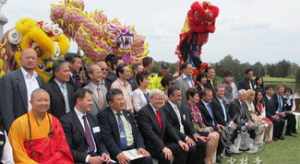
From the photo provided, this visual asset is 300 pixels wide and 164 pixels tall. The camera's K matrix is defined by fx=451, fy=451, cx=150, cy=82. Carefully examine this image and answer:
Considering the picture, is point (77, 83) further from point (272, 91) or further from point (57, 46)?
point (272, 91)

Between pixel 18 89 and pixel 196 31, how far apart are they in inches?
213

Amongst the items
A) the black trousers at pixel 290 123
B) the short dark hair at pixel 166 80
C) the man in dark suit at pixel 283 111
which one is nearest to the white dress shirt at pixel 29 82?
the short dark hair at pixel 166 80

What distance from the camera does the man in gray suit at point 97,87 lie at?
217 inches

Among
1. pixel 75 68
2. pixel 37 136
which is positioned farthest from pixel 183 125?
pixel 37 136

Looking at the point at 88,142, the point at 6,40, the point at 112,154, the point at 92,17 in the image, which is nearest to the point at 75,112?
the point at 88,142

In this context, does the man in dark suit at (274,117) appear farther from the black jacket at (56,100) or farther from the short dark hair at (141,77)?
the black jacket at (56,100)

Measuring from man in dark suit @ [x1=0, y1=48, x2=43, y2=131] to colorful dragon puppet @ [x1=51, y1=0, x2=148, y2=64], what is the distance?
418 cm

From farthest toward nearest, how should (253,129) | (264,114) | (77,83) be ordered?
(264,114) → (253,129) → (77,83)

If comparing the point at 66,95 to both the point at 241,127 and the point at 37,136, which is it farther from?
the point at 241,127

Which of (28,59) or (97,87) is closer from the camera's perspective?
(28,59)

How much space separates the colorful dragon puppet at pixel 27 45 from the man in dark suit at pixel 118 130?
1034 mm

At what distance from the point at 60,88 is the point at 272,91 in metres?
6.80

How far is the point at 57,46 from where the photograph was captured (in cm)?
598

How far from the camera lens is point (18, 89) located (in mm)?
4617
